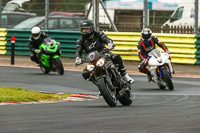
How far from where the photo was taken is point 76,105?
37.8ft

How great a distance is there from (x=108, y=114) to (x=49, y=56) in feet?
32.3

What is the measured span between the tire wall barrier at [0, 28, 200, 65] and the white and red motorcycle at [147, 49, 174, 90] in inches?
237

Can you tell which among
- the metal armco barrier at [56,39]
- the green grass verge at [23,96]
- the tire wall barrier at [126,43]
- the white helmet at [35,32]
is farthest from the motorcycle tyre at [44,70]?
the green grass verge at [23,96]

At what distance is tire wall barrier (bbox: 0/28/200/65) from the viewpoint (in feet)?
70.4

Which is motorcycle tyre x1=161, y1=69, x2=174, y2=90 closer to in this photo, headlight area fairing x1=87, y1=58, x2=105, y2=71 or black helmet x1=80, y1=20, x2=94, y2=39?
black helmet x1=80, y1=20, x2=94, y2=39

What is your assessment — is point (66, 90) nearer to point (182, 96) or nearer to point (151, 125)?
point (182, 96)

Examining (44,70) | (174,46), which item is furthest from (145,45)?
(174,46)

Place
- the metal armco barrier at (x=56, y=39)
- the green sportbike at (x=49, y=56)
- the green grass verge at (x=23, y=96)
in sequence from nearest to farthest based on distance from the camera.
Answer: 1. the green grass verge at (x=23, y=96)
2. the green sportbike at (x=49, y=56)
3. the metal armco barrier at (x=56, y=39)

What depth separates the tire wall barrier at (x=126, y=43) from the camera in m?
21.5

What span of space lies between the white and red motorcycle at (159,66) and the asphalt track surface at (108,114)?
24 centimetres

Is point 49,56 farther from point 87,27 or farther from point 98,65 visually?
point 98,65

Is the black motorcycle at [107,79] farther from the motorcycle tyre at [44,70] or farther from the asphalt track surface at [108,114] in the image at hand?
the motorcycle tyre at [44,70]

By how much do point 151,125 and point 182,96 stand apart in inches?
202

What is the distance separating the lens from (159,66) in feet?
50.5
